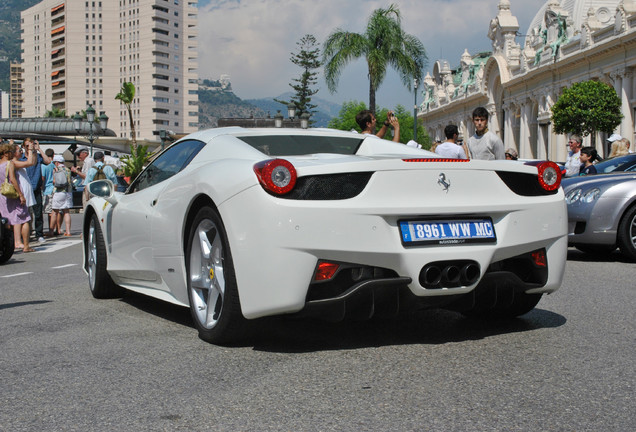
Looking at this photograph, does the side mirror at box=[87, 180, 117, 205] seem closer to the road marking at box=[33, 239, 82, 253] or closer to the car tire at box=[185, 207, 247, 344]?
the car tire at box=[185, 207, 247, 344]

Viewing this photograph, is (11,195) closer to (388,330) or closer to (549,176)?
(388,330)

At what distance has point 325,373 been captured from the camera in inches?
149

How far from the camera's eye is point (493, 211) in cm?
432

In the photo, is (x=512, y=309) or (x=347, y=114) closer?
(x=512, y=309)

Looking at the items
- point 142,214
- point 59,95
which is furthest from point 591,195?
point 59,95

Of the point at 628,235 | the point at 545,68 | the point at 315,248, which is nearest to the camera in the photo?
the point at 315,248

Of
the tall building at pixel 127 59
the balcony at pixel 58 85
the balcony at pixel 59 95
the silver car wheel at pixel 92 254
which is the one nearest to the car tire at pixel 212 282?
the silver car wheel at pixel 92 254

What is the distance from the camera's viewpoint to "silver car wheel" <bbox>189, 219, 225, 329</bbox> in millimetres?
4449

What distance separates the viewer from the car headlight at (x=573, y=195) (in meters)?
9.87

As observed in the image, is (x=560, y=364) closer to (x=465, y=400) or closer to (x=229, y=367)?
(x=465, y=400)

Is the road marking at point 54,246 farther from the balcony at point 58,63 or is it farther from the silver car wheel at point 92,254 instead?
the balcony at point 58,63

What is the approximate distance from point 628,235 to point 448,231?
239 inches

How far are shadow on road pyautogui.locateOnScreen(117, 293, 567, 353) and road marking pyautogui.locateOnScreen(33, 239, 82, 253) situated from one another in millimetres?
8216

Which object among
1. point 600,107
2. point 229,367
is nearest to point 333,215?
point 229,367
